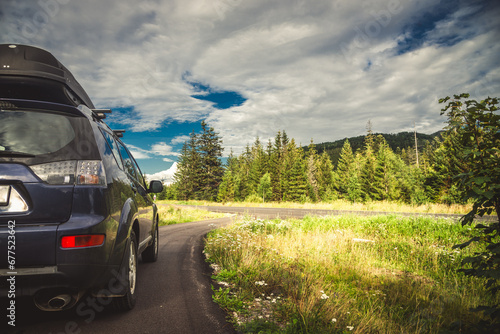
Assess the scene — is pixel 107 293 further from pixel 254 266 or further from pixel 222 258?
pixel 222 258

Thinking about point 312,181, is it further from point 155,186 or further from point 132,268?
point 132,268

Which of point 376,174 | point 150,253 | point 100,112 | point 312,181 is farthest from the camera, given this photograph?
point 312,181

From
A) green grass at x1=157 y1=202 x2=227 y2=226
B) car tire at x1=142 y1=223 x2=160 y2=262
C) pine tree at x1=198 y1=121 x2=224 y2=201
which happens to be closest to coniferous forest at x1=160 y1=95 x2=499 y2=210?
pine tree at x1=198 y1=121 x2=224 y2=201

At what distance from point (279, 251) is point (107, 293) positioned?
13.4 ft

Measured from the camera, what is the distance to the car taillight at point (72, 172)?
7.12 ft

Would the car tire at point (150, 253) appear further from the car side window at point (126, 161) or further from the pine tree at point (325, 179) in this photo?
the pine tree at point (325, 179)

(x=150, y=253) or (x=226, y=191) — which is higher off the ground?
(x=226, y=191)

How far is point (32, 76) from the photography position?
2631mm

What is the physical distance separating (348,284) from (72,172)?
16.1 feet

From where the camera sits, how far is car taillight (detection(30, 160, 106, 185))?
217 centimetres

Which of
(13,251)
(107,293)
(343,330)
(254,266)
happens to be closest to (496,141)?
(343,330)

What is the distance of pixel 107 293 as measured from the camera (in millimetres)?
2570

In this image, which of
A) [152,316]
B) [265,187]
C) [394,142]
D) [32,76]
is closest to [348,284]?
[152,316]

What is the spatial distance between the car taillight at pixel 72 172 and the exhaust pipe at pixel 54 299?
3.15 feet
